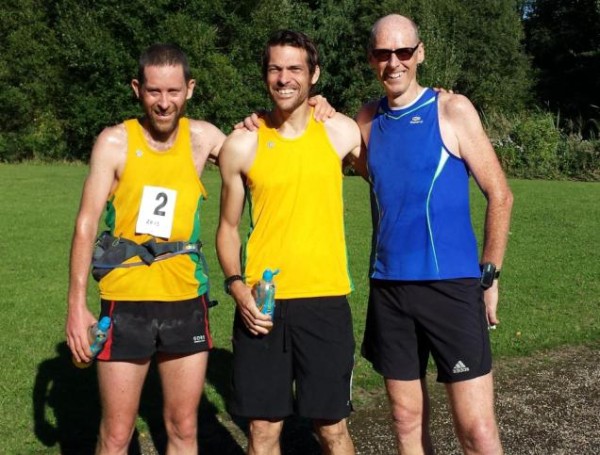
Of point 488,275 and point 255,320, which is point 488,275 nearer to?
point 488,275

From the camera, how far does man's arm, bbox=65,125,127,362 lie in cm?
359

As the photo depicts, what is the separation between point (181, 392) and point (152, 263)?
0.64 meters

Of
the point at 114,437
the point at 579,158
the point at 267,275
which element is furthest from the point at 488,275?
the point at 579,158

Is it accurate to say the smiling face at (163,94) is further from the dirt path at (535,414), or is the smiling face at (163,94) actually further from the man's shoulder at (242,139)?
the dirt path at (535,414)

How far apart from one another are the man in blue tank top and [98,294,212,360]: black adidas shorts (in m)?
0.93

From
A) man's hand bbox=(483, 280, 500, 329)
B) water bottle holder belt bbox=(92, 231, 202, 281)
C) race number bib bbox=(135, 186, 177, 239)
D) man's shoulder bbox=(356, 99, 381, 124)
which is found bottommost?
man's hand bbox=(483, 280, 500, 329)

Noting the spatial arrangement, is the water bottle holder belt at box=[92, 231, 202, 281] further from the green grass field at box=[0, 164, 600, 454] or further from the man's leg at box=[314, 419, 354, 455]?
the green grass field at box=[0, 164, 600, 454]

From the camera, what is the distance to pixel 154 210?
3.63m

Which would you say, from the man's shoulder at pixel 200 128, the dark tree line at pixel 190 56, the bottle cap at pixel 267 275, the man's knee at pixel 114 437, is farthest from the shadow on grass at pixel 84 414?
the dark tree line at pixel 190 56

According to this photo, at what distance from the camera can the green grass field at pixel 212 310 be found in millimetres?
5543

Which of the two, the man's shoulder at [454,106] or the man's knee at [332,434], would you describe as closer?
the man's shoulder at [454,106]

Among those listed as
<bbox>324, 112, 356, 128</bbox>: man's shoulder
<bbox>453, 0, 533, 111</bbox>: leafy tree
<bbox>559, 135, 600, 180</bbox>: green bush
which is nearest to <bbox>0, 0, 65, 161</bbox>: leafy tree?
<bbox>453, 0, 533, 111</bbox>: leafy tree

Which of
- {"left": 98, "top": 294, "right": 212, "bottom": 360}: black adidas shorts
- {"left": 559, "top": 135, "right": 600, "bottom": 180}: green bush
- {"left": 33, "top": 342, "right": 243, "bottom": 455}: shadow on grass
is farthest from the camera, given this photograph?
{"left": 559, "top": 135, "right": 600, "bottom": 180}: green bush

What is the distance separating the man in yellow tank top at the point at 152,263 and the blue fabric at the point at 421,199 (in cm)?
90
